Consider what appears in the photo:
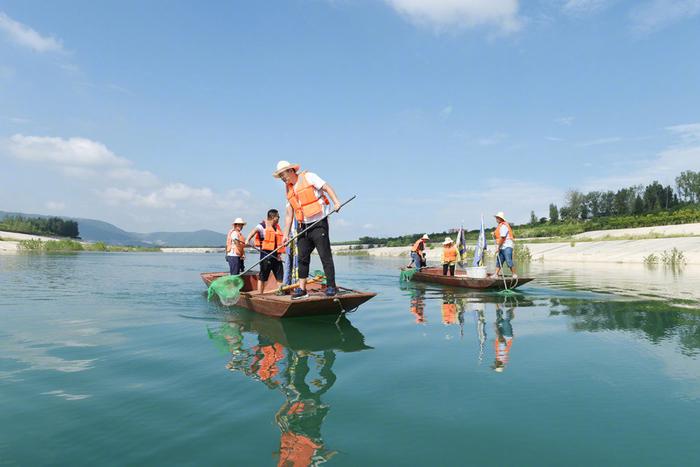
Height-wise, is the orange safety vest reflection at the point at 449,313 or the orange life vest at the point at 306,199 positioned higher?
the orange life vest at the point at 306,199

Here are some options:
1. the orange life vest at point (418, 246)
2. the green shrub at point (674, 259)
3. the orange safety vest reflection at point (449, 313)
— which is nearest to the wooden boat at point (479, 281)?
the orange life vest at point (418, 246)

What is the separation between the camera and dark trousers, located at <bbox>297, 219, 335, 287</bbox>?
8.58 metres

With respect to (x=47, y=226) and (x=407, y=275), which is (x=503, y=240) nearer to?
(x=407, y=275)

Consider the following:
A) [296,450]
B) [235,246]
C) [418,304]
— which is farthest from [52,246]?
[296,450]

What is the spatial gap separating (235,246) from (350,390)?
30.4 feet

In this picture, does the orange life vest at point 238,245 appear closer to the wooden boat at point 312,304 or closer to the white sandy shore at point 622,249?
the wooden boat at point 312,304

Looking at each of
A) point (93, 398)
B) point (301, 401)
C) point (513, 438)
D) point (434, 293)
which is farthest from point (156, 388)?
point (434, 293)

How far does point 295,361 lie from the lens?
20.0ft

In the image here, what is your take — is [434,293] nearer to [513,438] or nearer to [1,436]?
[513,438]

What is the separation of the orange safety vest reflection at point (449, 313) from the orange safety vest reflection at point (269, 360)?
160 inches

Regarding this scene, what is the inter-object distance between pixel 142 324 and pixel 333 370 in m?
5.32

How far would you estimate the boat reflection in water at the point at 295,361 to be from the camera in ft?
12.0

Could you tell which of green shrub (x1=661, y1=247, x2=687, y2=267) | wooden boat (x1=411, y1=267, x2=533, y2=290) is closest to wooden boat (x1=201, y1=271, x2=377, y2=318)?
Answer: wooden boat (x1=411, y1=267, x2=533, y2=290)

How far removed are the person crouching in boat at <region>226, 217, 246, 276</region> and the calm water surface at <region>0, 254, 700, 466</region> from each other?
3837mm
